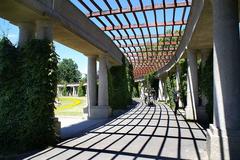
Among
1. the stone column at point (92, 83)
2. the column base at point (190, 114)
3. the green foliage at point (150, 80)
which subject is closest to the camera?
the column base at point (190, 114)

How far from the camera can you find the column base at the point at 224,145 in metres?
4.94

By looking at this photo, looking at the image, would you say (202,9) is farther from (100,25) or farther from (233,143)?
(100,25)

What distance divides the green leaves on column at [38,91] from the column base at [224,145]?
15.6 ft

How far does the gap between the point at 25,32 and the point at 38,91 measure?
7.03 ft

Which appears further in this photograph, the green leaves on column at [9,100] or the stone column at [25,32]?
the stone column at [25,32]

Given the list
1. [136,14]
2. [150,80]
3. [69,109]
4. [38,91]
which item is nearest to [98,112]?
[136,14]

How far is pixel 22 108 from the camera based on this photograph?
7.27 m

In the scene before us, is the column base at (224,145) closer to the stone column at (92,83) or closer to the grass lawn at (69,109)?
the grass lawn at (69,109)

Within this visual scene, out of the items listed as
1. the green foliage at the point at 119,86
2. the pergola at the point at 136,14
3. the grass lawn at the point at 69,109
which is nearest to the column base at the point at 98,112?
the grass lawn at the point at 69,109

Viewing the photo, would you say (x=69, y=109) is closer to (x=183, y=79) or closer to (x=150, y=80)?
(x=183, y=79)

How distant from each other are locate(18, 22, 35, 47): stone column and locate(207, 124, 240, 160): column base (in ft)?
20.8

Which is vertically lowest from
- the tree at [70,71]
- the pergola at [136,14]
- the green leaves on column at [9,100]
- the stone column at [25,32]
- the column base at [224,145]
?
the column base at [224,145]

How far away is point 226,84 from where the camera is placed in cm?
524

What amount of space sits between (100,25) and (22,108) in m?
7.85
